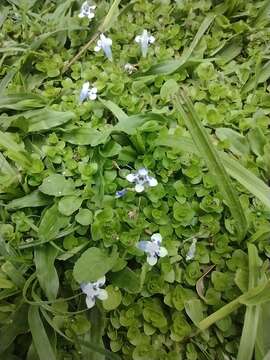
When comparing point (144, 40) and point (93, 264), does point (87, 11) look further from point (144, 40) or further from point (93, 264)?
point (93, 264)

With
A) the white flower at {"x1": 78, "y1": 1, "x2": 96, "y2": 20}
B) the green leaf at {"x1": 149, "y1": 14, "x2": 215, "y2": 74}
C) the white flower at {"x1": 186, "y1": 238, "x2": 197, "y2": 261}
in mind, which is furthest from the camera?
the white flower at {"x1": 78, "y1": 1, "x2": 96, "y2": 20}

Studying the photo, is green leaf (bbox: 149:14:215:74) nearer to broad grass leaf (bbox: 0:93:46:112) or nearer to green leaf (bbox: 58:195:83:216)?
broad grass leaf (bbox: 0:93:46:112)

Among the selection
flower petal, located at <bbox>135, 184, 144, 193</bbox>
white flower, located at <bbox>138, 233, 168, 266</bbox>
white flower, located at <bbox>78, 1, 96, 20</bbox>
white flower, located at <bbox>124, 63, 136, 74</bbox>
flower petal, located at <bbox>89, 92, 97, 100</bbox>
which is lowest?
white flower, located at <bbox>138, 233, 168, 266</bbox>

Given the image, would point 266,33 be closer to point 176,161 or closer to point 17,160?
point 176,161

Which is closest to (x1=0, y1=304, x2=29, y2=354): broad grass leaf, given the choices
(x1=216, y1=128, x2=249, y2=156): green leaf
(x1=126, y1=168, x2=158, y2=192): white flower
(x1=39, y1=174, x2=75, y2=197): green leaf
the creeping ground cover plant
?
the creeping ground cover plant

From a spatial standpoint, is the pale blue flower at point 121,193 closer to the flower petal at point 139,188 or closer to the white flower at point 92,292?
the flower petal at point 139,188
